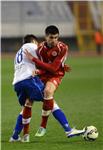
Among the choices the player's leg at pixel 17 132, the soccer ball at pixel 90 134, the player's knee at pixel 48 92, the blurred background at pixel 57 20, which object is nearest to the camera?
the player's knee at pixel 48 92

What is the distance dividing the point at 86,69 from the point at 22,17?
71.3 feet

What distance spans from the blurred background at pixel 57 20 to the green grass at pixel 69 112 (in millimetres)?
23569

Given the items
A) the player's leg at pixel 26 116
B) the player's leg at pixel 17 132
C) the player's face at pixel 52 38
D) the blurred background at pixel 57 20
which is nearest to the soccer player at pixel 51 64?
the player's face at pixel 52 38

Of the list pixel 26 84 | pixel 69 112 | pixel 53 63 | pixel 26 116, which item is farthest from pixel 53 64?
pixel 69 112

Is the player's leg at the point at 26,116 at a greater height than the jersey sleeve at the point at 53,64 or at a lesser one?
lesser

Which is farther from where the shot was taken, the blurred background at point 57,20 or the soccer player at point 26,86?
the blurred background at point 57,20

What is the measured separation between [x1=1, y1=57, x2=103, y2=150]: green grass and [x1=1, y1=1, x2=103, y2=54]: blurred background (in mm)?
23569

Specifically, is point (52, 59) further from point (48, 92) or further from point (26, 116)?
point (26, 116)

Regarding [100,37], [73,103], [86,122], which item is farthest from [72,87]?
[100,37]

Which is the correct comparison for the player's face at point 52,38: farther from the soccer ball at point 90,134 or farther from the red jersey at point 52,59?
the soccer ball at point 90,134

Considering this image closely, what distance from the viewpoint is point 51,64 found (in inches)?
368

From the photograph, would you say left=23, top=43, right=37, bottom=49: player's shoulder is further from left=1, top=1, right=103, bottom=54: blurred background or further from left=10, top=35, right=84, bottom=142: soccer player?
left=1, top=1, right=103, bottom=54: blurred background

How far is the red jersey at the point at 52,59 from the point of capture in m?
9.33

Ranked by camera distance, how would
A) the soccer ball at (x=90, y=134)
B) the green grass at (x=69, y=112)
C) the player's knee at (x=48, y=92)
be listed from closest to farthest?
1. the green grass at (x=69, y=112)
2. the player's knee at (x=48, y=92)
3. the soccer ball at (x=90, y=134)
